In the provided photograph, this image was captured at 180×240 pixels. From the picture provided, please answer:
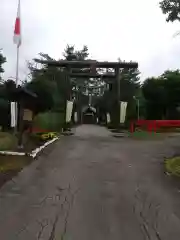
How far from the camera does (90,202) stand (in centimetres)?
836

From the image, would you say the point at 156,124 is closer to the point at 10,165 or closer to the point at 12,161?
the point at 12,161

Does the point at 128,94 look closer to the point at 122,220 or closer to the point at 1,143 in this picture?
the point at 1,143

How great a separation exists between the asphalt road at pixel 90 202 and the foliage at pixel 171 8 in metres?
5.18

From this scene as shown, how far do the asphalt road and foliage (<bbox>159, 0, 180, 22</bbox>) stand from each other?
5.18 metres

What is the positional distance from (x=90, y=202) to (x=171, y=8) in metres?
9.16

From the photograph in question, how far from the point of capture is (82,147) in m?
19.4

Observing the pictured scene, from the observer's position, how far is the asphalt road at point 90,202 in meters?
6.37

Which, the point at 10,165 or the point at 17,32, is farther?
the point at 17,32

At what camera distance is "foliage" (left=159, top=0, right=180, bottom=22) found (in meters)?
14.9

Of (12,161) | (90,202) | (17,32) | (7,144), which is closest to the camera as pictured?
(90,202)

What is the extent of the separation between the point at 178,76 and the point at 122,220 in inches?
2071

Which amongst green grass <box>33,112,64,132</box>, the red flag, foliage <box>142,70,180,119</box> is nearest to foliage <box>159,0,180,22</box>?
the red flag

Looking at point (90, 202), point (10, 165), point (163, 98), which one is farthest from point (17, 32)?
point (163, 98)

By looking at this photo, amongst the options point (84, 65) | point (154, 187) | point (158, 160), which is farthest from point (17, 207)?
point (84, 65)
